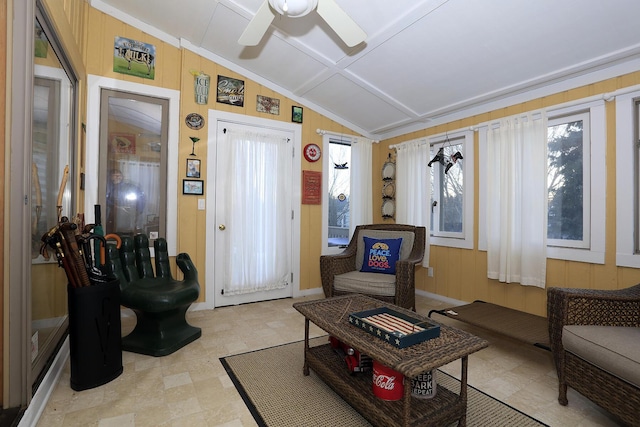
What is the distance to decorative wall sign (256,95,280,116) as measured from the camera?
12.0 ft

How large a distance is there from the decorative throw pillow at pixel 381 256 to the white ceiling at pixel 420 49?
1.60 metres

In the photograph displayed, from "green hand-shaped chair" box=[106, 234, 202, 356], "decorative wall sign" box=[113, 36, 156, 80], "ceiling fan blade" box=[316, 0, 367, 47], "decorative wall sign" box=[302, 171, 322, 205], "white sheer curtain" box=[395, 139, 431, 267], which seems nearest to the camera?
"ceiling fan blade" box=[316, 0, 367, 47]

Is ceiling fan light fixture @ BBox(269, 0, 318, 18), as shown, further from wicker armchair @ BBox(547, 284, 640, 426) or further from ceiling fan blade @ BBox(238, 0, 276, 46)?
wicker armchair @ BBox(547, 284, 640, 426)

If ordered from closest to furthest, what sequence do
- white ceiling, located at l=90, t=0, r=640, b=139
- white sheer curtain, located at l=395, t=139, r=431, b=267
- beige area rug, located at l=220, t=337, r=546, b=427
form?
beige area rug, located at l=220, t=337, r=546, b=427, white ceiling, located at l=90, t=0, r=640, b=139, white sheer curtain, located at l=395, t=139, r=431, b=267

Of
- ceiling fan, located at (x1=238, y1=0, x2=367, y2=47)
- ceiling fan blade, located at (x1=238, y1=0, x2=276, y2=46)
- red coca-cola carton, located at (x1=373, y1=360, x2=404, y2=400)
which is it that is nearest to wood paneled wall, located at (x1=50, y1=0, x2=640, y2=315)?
ceiling fan blade, located at (x1=238, y1=0, x2=276, y2=46)

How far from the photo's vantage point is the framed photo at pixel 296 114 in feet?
12.7

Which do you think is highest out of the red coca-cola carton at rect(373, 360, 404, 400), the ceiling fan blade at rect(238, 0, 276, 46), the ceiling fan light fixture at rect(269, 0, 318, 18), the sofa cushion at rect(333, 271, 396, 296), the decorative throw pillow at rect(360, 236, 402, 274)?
the ceiling fan blade at rect(238, 0, 276, 46)

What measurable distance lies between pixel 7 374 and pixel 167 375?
82 centimetres

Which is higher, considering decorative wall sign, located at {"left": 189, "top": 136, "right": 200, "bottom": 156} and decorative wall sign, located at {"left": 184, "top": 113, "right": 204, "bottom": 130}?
decorative wall sign, located at {"left": 184, "top": 113, "right": 204, "bottom": 130}

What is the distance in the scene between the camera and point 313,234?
4.04 meters

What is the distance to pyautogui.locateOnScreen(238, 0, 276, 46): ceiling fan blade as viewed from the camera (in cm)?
183

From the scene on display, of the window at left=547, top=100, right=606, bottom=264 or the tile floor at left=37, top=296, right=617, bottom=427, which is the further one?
the window at left=547, top=100, right=606, bottom=264

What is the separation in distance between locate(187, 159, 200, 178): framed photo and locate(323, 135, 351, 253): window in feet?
5.45

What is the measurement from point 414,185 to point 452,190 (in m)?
0.45
